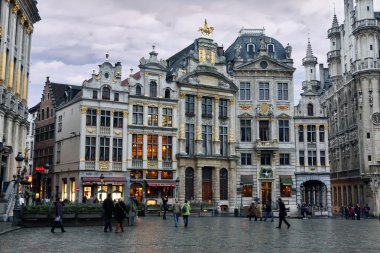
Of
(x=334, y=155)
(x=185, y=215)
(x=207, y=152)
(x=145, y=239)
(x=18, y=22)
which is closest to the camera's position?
(x=145, y=239)

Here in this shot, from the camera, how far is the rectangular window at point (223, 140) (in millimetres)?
59412

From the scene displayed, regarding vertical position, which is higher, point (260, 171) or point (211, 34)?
point (211, 34)

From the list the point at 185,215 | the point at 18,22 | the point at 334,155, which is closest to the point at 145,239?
the point at 185,215

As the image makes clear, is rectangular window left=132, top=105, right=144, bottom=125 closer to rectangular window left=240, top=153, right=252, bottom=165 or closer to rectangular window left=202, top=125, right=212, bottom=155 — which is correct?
rectangular window left=202, top=125, right=212, bottom=155

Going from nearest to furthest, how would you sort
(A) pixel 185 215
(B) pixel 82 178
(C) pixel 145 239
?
(C) pixel 145 239, (A) pixel 185 215, (B) pixel 82 178

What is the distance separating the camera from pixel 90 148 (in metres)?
51.1

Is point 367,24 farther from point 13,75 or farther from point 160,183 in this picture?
point 13,75

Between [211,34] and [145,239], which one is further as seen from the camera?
[211,34]

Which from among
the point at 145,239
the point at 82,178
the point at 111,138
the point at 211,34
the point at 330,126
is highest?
the point at 211,34

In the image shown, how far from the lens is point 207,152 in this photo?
5847 cm

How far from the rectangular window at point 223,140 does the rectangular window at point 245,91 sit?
4933mm

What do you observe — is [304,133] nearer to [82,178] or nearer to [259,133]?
[259,133]

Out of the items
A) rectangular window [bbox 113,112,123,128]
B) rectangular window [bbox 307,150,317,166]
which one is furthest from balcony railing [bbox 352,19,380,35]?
rectangular window [bbox 113,112,123,128]

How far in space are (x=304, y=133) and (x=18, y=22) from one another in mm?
36979
